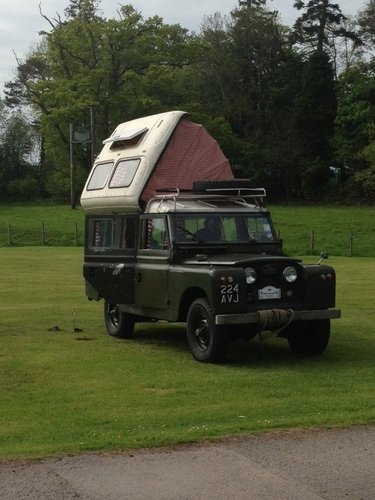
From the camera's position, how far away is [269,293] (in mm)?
11453

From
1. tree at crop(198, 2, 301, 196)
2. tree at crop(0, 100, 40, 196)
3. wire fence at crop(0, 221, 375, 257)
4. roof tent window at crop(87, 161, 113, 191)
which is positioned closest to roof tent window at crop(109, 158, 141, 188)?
roof tent window at crop(87, 161, 113, 191)

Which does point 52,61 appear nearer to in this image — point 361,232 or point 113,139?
point 361,232

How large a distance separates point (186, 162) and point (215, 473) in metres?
8.10

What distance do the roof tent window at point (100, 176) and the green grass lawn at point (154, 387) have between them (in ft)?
8.20

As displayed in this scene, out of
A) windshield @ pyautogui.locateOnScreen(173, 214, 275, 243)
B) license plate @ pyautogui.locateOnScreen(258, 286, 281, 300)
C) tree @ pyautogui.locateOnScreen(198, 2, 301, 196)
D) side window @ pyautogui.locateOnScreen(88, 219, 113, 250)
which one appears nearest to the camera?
license plate @ pyautogui.locateOnScreen(258, 286, 281, 300)

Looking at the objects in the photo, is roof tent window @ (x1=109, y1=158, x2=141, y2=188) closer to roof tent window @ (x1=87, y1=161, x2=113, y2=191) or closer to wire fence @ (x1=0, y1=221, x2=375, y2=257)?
roof tent window @ (x1=87, y1=161, x2=113, y2=191)

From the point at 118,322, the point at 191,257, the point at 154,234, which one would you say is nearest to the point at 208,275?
the point at 191,257

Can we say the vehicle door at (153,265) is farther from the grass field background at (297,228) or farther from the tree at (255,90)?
the tree at (255,90)

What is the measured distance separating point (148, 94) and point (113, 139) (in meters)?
50.6

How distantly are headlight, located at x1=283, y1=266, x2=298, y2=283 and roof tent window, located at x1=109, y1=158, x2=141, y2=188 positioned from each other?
10.9 feet

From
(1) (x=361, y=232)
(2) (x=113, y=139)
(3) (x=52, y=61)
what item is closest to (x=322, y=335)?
(2) (x=113, y=139)

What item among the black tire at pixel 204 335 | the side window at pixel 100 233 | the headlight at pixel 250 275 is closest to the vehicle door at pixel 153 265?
the black tire at pixel 204 335

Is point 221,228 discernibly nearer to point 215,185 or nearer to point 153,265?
point 215,185

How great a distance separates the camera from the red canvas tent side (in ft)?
44.5
